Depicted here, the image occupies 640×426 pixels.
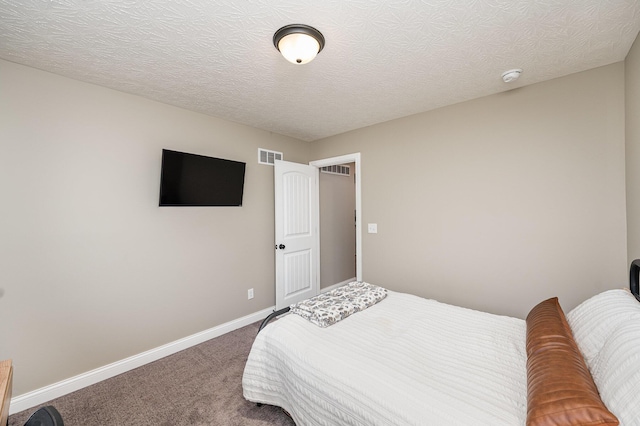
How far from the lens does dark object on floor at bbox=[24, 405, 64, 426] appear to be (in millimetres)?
793

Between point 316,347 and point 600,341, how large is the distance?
135 cm

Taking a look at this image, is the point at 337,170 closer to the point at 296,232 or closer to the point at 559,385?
the point at 296,232

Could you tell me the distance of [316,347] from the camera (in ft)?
5.08

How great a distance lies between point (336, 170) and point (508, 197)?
2.60 meters

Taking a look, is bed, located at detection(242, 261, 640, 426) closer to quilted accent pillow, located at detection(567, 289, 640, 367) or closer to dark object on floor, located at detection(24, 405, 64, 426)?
quilted accent pillow, located at detection(567, 289, 640, 367)

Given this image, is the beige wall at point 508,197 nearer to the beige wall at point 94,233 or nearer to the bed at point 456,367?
the bed at point 456,367

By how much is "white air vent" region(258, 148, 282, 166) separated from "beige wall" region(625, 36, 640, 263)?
3.31m

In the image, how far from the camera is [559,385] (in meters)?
0.94

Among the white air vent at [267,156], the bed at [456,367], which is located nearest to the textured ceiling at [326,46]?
the white air vent at [267,156]

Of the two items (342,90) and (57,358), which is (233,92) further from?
(57,358)

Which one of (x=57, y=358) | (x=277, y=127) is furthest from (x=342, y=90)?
(x=57, y=358)

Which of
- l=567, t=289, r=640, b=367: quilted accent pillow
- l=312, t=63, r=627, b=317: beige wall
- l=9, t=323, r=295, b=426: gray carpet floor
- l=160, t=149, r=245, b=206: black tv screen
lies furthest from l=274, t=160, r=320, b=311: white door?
l=567, t=289, r=640, b=367: quilted accent pillow

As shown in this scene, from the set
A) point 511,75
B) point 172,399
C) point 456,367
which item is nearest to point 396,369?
point 456,367

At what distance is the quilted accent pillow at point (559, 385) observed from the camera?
819mm
